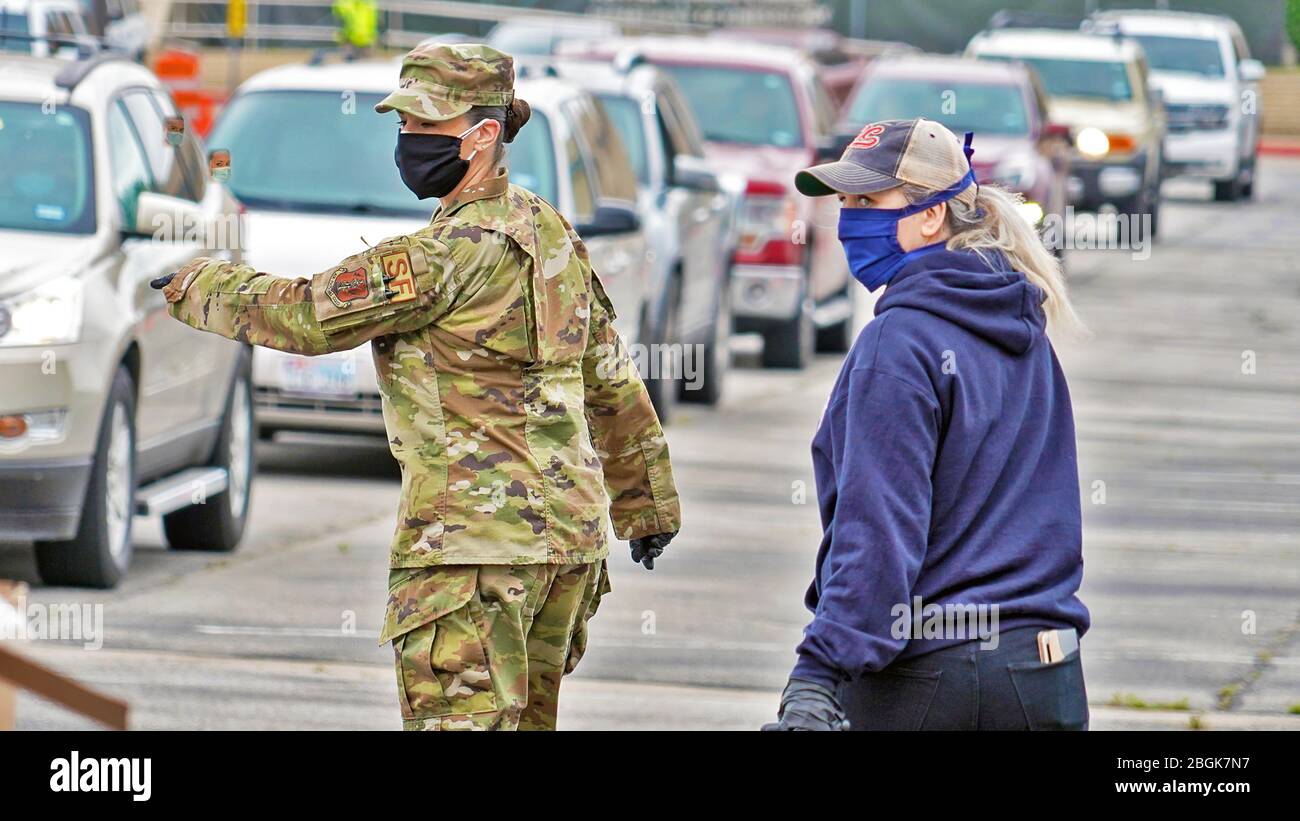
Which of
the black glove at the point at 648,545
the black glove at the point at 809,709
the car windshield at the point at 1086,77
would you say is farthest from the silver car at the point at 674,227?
the car windshield at the point at 1086,77

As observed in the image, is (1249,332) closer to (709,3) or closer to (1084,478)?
(1084,478)

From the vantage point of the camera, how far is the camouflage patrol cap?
14.3 feet

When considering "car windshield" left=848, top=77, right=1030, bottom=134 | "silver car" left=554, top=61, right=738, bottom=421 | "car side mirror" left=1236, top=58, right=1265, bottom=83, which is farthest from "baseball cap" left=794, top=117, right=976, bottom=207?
"car side mirror" left=1236, top=58, right=1265, bottom=83

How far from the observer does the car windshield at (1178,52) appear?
32.1 meters

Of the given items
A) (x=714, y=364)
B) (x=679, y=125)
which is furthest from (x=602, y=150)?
(x=714, y=364)

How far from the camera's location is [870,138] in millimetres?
3969

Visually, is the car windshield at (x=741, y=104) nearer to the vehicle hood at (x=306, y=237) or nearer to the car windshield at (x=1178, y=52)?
the vehicle hood at (x=306, y=237)

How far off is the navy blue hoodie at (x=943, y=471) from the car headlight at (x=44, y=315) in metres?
4.81

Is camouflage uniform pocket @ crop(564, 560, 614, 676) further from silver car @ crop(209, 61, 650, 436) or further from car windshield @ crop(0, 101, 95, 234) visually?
silver car @ crop(209, 61, 650, 436)

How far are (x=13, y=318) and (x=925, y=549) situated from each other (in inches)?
202

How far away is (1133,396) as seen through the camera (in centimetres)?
1570

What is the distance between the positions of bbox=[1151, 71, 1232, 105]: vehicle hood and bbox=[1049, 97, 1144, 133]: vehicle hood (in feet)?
17.6

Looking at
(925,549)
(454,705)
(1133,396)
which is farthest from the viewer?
(1133,396)
